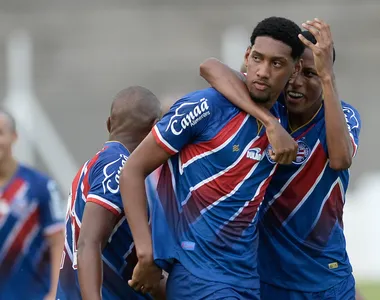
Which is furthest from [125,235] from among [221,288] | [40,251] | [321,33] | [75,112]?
[75,112]

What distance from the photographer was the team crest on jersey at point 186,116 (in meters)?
4.96

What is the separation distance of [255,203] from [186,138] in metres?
0.53

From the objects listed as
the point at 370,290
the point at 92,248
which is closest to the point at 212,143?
the point at 92,248

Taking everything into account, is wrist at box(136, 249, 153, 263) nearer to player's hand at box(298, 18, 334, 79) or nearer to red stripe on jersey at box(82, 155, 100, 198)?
red stripe on jersey at box(82, 155, 100, 198)

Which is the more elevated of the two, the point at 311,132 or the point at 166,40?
the point at 311,132

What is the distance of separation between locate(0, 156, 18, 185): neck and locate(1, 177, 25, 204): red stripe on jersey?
0.07 m

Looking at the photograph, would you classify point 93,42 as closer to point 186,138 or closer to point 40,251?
point 40,251

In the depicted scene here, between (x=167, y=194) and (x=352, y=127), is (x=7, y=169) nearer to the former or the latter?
(x=167, y=194)

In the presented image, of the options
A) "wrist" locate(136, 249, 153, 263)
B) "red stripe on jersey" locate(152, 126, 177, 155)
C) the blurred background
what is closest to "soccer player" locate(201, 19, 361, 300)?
"red stripe on jersey" locate(152, 126, 177, 155)

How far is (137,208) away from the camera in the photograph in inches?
196

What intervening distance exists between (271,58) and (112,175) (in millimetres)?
1088

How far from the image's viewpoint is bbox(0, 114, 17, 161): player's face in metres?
7.42

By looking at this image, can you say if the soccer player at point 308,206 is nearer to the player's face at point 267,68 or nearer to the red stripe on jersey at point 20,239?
the player's face at point 267,68

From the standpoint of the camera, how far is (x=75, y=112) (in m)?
23.7
